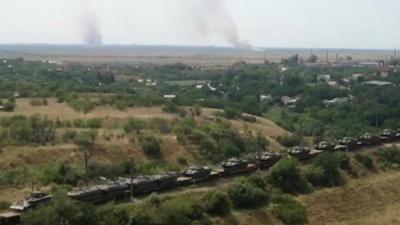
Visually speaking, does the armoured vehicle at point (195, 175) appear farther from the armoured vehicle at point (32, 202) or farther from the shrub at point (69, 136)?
the shrub at point (69, 136)

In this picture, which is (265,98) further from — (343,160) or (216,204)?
(216,204)

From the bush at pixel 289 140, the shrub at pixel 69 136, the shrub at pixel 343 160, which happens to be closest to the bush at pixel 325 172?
the shrub at pixel 343 160

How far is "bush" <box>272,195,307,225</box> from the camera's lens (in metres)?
35.5

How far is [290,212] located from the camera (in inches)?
1407

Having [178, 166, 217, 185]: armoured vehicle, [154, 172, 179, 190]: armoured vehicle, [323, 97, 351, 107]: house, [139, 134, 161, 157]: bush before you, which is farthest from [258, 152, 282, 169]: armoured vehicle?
[323, 97, 351, 107]: house

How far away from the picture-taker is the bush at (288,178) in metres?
40.0

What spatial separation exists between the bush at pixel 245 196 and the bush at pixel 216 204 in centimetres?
112

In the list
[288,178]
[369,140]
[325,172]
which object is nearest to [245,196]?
[288,178]

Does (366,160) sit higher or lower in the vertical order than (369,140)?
lower

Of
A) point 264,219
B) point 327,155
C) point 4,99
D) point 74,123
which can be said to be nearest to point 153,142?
point 74,123

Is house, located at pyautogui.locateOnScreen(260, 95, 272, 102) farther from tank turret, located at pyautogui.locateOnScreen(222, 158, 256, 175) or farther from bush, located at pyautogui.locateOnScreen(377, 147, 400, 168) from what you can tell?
tank turret, located at pyautogui.locateOnScreen(222, 158, 256, 175)

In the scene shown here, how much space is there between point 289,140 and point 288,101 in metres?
37.3

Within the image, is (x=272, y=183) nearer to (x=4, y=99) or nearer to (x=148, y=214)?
(x=148, y=214)

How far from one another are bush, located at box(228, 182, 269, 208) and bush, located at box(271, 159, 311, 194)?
327 cm
